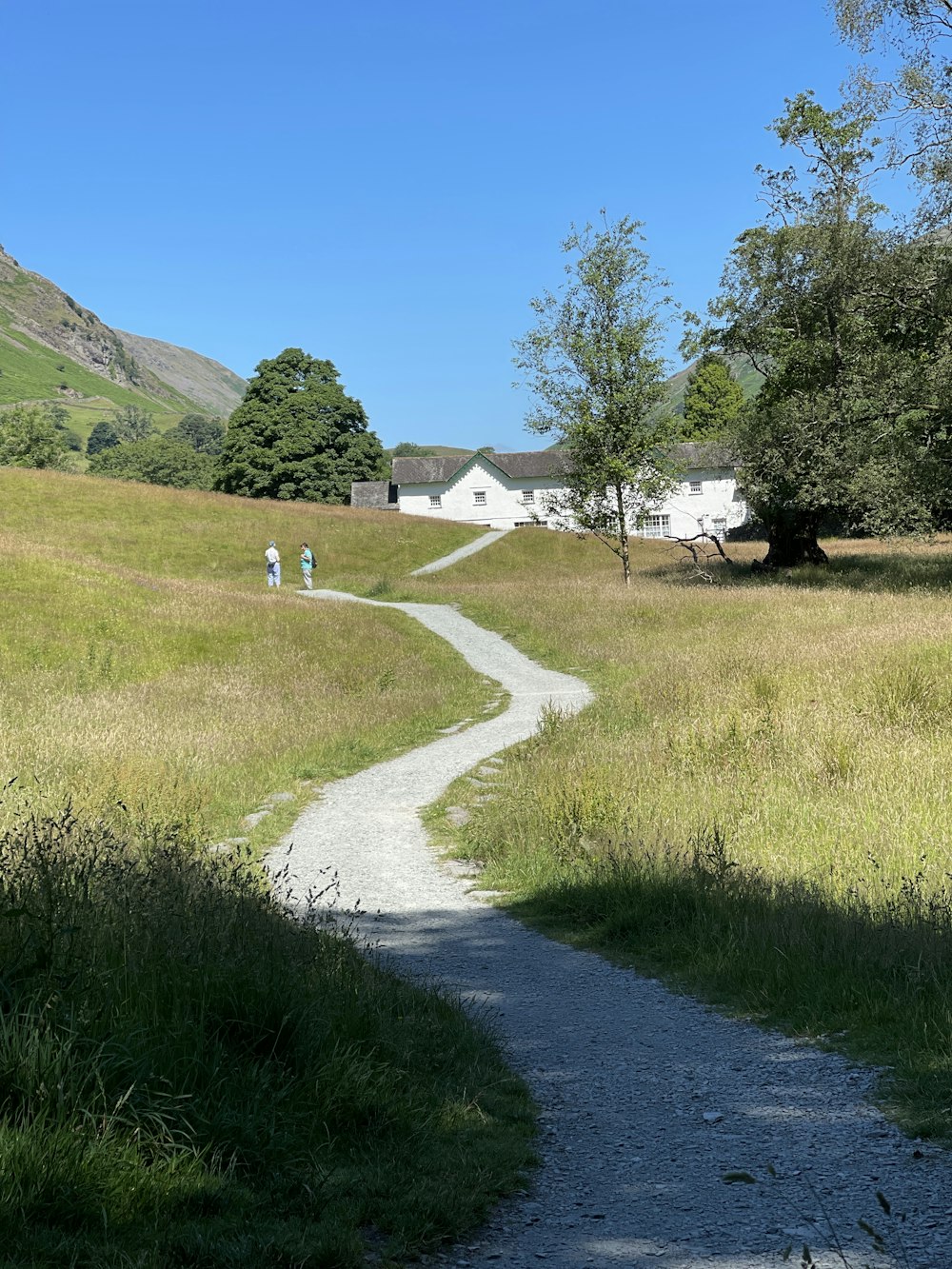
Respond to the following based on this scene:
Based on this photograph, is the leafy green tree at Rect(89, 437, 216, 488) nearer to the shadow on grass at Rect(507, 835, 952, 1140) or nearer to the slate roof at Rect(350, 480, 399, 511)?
the slate roof at Rect(350, 480, 399, 511)

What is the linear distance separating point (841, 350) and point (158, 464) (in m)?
117

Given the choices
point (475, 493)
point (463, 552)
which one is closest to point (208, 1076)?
point (463, 552)

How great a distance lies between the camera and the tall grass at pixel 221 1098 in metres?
3.14

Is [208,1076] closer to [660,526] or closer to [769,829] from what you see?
[769,829]

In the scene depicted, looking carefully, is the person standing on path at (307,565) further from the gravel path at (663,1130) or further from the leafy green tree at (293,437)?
the leafy green tree at (293,437)

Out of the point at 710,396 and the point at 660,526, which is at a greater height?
the point at 710,396

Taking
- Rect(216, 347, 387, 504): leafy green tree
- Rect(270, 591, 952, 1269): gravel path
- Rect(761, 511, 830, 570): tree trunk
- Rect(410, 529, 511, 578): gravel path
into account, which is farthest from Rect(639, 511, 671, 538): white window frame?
Rect(270, 591, 952, 1269): gravel path

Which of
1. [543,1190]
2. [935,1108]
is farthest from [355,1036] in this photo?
[935,1108]

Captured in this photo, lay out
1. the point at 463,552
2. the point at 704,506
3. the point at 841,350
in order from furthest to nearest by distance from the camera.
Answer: the point at 704,506
the point at 463,552
the point at 841,350

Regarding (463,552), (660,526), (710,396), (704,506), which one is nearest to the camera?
(463,552)

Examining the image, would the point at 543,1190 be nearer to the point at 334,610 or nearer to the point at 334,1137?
the point at 334,1137

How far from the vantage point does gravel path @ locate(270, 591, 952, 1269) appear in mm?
3346

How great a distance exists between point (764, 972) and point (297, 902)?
3873 millimetres

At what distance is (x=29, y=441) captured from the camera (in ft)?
316
